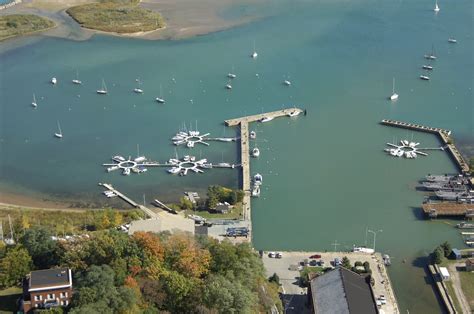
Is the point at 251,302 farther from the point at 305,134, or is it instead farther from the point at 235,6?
A: the point at 235,6

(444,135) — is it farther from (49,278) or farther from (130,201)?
(49,278)

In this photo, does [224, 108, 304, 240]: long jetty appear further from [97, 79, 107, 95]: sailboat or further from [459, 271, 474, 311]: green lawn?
[97, 79, 107, 95]: sailboat

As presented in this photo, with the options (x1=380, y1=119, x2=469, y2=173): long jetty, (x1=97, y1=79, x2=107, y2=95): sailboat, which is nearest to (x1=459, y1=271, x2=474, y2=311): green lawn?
(x1=380, y1=119, x2=469, y2=173): long jetty

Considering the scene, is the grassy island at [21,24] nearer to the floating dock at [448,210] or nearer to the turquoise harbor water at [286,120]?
the turquoise harbor water at [286,120]

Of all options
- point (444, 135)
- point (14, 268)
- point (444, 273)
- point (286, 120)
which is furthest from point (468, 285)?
point (286, 120)

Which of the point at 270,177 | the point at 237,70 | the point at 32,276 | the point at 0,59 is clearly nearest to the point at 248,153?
the point at 270,177

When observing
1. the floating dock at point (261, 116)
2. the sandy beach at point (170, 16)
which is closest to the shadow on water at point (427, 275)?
the floating dock at point (261, 116)
